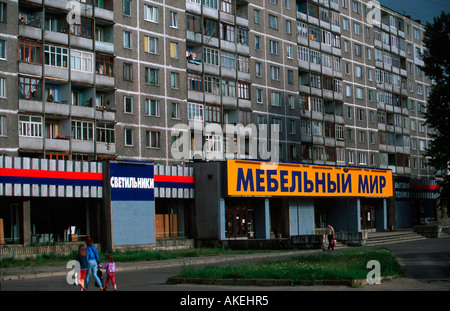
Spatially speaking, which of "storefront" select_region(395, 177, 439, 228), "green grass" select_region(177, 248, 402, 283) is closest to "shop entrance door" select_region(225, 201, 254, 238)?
"green grass" select_region(177, 248, 402, 283)

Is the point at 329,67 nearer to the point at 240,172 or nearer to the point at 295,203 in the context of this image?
the point at 295,203

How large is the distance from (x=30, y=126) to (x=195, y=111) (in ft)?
53.1

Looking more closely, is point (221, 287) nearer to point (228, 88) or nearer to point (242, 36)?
point (228, 88)

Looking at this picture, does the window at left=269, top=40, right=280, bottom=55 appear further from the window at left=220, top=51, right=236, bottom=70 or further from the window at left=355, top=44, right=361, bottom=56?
the window at left=355, top=44, right=361, bottom=56

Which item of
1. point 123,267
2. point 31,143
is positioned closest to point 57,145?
point 31,143

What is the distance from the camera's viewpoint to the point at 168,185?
159 feet

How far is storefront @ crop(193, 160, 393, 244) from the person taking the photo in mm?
50375

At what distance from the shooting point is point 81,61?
48.2 metres

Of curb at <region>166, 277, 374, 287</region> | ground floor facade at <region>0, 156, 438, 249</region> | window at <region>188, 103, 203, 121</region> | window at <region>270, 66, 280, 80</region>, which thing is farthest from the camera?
window at <region>270, 66, 280, 80</region>

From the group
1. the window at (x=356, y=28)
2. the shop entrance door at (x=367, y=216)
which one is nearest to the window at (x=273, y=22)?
the window at (x=356, y=28)

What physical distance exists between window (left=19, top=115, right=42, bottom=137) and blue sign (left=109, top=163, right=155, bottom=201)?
549cm
